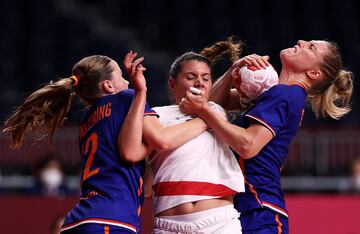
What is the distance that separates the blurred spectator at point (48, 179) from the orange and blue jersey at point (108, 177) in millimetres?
4967

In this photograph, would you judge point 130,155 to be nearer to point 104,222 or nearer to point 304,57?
point 104,222

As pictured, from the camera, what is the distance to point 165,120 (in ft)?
14.5

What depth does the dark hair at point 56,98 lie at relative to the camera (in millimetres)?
4469

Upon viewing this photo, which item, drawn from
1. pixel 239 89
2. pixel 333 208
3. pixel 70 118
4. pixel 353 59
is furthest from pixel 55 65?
pixel 239 89

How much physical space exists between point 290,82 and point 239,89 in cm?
29

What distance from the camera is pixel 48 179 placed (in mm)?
9359

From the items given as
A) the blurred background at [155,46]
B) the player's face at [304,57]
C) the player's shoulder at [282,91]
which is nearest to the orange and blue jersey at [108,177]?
the player's shoulder at [282,91]

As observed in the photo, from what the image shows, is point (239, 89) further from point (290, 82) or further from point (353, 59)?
point (353, 59)

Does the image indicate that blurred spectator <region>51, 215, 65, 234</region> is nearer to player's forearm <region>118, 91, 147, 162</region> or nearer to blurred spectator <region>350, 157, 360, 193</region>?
player's forearm <region>118, 91, 147, 162</region>

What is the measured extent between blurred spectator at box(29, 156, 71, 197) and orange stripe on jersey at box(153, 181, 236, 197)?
506cm

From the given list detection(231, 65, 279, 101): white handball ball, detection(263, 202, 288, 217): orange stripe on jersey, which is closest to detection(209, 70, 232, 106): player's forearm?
detection(231, 65, 279, 101): white handball ball

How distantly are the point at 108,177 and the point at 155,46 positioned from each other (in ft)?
33.7

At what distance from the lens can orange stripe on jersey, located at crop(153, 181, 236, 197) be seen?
4.19 meters

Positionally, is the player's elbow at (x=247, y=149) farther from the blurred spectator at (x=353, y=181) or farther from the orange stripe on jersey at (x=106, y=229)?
the blurred spectator at (x=353, y=181)
